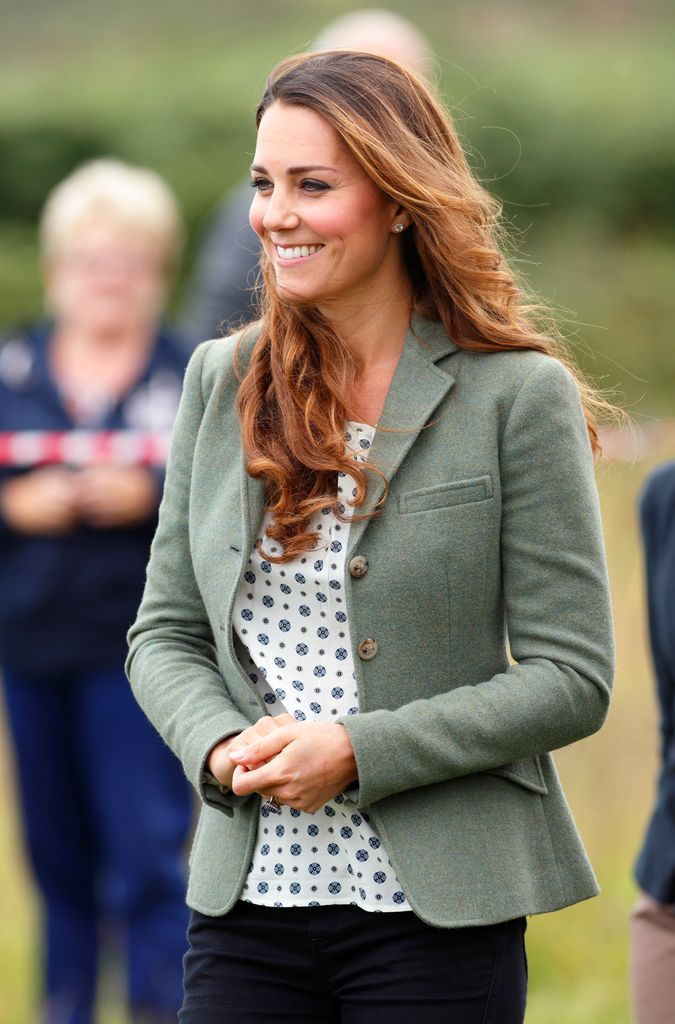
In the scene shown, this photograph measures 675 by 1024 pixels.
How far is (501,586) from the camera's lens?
2.56 metres

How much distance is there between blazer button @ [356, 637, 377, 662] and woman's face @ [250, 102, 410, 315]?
0.54 m

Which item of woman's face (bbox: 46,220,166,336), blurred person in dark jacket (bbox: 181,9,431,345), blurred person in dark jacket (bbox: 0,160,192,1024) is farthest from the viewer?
woman's face (bbox: 46,220,166,336)

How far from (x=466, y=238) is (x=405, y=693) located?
2.37 ft

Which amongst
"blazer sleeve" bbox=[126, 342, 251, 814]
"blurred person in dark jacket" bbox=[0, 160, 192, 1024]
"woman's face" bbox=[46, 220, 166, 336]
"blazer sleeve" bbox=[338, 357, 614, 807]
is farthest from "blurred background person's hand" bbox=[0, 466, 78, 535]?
"blazer sleeve" bbox=[338, 357, 614, 807]

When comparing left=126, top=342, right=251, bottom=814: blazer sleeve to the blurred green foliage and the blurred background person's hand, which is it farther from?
the blurred green foliage

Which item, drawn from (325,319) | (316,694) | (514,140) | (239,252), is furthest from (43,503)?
(514,140)

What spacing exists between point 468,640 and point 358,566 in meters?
0.21

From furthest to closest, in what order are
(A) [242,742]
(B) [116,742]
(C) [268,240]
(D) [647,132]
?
(D) [647,132]
(B) [116,742]
(C) [268,240]
(A) [242,742]

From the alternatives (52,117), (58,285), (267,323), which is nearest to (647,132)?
(52,117)

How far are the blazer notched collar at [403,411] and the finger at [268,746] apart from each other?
11.7 inches

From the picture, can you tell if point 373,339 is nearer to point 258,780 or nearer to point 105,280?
point 258,780

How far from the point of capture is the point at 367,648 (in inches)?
98.0

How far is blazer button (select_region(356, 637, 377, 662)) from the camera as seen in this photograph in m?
2.49

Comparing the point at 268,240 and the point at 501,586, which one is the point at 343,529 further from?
the point at 268,240
